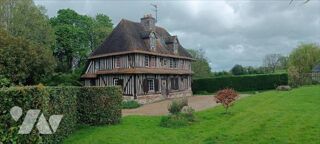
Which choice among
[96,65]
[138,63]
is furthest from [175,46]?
[96,65]

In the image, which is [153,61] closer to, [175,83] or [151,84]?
[151,84]

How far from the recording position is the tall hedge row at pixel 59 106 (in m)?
8.63

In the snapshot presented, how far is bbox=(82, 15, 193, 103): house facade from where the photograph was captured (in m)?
30.1

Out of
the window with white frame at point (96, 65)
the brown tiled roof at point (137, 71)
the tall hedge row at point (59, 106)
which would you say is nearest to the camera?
the tall hedge row at point (59, 106)

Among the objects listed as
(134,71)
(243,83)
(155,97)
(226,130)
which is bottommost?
(226,130)

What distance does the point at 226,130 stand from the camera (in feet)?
43.7

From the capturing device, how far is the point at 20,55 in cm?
2730

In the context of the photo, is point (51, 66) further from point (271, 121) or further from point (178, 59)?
point (271, 121)

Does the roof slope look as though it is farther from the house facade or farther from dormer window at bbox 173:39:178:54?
dormer window at bbox 173:39:178:54

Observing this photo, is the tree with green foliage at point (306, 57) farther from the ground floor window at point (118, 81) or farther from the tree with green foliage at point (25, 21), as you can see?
the tree with green foliage at point (25, 21)

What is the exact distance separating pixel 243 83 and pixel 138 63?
16.3 m

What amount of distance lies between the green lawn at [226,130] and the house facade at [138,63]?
13.3 metres

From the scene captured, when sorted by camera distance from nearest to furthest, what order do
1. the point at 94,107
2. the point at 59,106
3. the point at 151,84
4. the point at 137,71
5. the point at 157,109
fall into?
the point at 59,106
the point at 94,107
the point at 157,109
the point at 137,71
the point at 151,84

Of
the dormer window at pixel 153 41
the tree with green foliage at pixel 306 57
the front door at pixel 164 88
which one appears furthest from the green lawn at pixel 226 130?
the tree with green foliage at pixel 306 57
